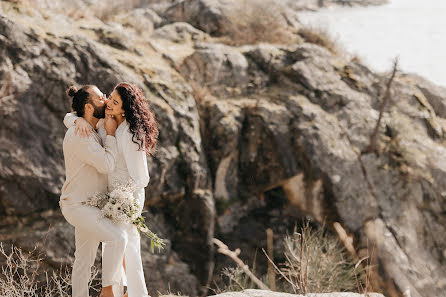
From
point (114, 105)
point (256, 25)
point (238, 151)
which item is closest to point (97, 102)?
point (114, 105)

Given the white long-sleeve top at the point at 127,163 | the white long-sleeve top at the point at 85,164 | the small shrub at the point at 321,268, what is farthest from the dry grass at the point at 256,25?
the white long-sleeve top at the point at 85,164

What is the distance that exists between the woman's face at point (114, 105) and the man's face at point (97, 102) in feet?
0.42

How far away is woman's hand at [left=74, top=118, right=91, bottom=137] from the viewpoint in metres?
3.12

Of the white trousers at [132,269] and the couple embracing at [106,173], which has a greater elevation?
the couple embracing at [106,173]

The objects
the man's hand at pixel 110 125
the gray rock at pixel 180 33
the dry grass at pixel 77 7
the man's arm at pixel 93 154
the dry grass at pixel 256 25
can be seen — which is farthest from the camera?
the dry grass at pixel 256 25

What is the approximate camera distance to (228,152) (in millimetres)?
10773

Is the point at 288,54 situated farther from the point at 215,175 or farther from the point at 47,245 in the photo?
the point at 47,245

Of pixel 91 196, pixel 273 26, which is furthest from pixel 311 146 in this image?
pixel 91 196

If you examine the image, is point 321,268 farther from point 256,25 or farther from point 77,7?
point 77,7

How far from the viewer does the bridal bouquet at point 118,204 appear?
3.09m

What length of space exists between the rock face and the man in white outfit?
514cm

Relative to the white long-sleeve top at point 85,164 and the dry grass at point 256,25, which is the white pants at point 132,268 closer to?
the white long-sleeve top at point 85,164

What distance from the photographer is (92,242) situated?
10.7ft

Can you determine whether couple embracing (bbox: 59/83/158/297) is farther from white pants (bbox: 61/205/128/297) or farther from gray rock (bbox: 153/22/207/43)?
gray rock (bbox: 153/22/207/43)
